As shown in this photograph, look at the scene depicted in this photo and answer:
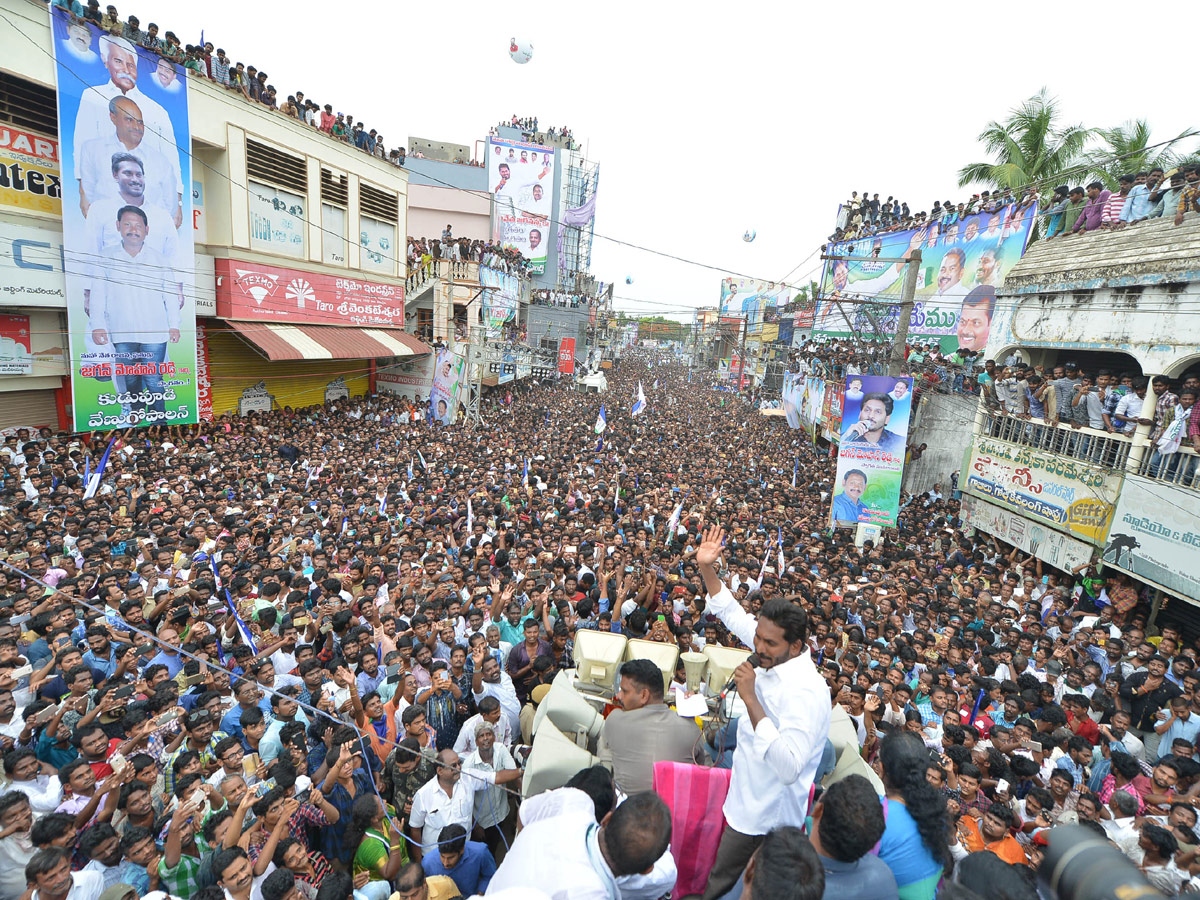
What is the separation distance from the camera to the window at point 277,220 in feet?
52.6

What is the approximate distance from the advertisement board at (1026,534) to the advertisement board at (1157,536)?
25.8 inches

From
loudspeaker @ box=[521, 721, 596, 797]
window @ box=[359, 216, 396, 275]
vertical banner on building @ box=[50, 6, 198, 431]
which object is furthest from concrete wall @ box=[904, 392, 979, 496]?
vertical banner on building @ box=[50, 6, 198, 431]

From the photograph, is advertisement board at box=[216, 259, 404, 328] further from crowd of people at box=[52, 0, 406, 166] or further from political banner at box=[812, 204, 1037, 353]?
political banner at box=[812, 204, 1037, 353]

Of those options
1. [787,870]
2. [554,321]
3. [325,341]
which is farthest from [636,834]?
[554,321]

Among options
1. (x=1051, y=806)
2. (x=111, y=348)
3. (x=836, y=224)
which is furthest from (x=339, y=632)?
(x=836, y=224)

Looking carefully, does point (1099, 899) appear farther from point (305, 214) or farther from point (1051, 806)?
point (305, 214)

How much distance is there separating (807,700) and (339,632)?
186 inches

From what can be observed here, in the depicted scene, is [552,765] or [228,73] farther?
[228,73]

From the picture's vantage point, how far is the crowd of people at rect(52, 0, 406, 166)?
11797 mm

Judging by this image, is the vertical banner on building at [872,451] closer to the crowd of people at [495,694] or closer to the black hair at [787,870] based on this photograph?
the crowd of people at [495,694]

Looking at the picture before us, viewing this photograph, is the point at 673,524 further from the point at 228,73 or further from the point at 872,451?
the point at 228,73

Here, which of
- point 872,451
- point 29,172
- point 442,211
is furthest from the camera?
point 442,211

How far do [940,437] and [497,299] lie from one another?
19983 mm

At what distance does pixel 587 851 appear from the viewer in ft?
6.48
